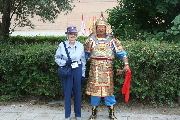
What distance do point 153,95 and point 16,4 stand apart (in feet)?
16.2

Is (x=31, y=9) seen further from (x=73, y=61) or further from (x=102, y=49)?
(x=102, y=49)

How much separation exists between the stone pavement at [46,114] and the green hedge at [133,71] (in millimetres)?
340

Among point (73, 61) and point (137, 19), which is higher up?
point (137, 19)

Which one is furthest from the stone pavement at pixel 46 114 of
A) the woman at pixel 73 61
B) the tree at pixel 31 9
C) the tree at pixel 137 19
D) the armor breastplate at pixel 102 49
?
the tree at pixel 137 19

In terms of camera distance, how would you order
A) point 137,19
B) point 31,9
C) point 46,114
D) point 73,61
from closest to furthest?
point 73,61, point 46,114, point 31,9, point 137,19

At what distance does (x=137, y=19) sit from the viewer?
21.9 ft

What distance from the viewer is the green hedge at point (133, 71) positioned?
14.3 feet

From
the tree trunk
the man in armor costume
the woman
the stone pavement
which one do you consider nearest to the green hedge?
the stone pavement

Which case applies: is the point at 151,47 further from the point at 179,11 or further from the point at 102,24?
the point at 179,11

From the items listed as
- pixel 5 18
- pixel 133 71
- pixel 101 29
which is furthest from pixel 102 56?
pixel 5 18

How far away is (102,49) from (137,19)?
3.31 m

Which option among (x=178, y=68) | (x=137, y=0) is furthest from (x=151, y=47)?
(x=137, y=0)

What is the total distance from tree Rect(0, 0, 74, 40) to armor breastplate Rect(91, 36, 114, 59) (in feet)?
6.17

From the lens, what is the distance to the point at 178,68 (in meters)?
4.40
